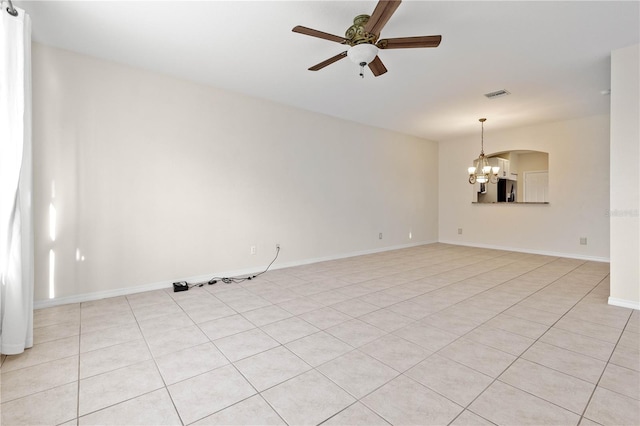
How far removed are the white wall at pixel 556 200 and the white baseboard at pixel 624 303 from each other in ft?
9.78

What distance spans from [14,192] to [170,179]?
165 centimetres

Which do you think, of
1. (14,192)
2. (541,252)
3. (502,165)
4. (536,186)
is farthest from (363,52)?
(536,186)

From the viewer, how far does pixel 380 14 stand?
1.91 m

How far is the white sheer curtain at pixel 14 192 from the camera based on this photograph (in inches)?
80.5

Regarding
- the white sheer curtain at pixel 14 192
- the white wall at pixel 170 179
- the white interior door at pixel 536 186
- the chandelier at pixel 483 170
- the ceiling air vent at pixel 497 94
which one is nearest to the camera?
the white sheer curtain at pixel 14 192

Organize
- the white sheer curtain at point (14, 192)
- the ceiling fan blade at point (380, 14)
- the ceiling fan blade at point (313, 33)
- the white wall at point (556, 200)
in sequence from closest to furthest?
the ceiling fan blade at point (380, 14), the white sheer curtain at point (14, 192), the ceiling fan blade at point (313, 33), the white wall at point (556, 200)

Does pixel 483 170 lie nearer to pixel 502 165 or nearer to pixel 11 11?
pixel 502 165

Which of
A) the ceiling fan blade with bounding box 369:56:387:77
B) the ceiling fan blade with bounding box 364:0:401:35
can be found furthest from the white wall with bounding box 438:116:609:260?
the ceiling fan blade with bounding box 364:0:401:35

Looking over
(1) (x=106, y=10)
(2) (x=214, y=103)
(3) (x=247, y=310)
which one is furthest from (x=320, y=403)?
(2) (x=214, y=103)

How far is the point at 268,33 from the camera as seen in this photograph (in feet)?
8.99

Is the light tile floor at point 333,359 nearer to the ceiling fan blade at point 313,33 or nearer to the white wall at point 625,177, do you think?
the white wall at point 625,177

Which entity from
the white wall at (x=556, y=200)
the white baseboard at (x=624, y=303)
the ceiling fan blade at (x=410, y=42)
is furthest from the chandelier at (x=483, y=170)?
the ceiling fan blade at (x=410, y=42)

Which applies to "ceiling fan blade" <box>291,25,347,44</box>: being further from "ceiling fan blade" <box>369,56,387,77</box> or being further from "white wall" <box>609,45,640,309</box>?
"white wall" <box>609,45,640,309</box>

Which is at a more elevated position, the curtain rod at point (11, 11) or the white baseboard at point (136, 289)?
the curtain rod at point (11, 11)
